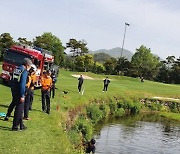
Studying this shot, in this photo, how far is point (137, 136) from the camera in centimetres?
3281

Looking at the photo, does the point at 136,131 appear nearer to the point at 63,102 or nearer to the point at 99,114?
the point at 99,114

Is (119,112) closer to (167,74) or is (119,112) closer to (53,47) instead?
(167,74)

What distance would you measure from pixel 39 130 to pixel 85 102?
1908cm

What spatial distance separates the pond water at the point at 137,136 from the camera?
27734 millimetres

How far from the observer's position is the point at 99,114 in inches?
1500

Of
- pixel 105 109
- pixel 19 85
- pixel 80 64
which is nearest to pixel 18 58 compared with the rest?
pixel 105 109

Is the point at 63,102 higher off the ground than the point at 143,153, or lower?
higher

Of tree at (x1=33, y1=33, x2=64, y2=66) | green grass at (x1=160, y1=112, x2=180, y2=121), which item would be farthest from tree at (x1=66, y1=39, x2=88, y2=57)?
green grass at (x1=160, y1=112, x2=180, y2=121)

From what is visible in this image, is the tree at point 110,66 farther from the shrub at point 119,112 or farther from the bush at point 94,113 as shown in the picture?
the bush at point 94,113

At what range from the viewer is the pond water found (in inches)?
1092

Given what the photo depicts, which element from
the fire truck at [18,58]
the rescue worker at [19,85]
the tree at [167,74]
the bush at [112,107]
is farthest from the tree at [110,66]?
the rescue worker at [19,85]

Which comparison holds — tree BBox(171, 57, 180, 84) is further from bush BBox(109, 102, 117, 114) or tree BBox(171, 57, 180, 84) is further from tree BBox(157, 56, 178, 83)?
bush BBox(109, 102, 117, 114)

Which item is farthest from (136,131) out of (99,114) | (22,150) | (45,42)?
(45,42)

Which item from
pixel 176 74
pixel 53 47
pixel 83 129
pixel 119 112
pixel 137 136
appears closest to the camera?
pixel 83 129
